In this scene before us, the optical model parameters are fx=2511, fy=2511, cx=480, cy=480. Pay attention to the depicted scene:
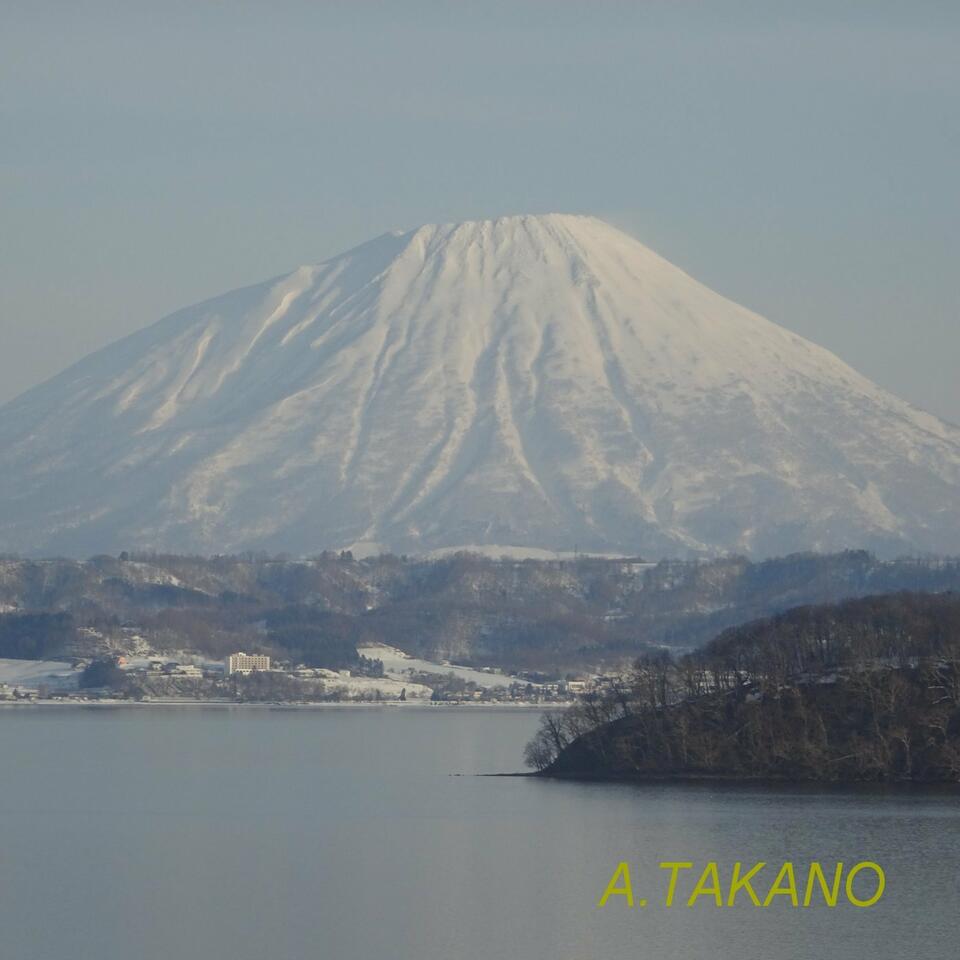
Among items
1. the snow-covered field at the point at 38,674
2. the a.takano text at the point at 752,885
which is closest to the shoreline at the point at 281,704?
the snow-covered field at the point at 38,674

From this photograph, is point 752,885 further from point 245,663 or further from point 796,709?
point 245,663

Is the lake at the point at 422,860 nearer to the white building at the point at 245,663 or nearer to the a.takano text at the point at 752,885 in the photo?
the a.takano text at the point at 752,885

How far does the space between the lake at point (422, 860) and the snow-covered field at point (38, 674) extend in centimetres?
8790

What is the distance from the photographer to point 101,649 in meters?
194

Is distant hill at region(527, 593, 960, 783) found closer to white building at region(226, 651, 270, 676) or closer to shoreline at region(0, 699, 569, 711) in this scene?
shoreline at region(0, 699, 569, 711)

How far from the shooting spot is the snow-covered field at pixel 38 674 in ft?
614

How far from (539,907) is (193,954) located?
8.70 meters

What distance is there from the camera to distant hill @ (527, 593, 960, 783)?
79312 mm

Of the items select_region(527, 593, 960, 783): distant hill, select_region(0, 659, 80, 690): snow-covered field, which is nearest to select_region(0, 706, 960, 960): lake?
select_region(527, 593, 960, 783): distant hill

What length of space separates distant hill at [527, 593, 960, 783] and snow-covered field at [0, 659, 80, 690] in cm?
9786

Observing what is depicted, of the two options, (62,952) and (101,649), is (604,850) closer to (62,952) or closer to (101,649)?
(62,952)

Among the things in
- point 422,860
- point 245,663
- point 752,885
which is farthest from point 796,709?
point 245,663

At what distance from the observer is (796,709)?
268 feet

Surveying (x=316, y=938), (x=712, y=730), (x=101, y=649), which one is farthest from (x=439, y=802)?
(x=101, y=649)
